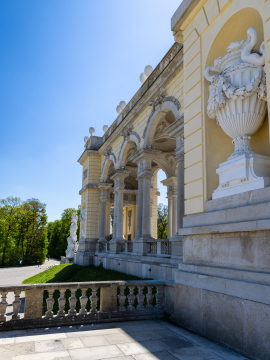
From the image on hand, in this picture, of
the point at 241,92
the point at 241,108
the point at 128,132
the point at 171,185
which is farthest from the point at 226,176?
the point at 171,185

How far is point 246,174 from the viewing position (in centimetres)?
528

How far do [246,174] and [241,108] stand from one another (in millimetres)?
1244

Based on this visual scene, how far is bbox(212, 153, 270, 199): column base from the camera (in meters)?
5.10

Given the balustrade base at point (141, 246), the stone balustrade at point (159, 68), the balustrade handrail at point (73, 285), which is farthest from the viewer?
the balustrade base at point (141, 246)

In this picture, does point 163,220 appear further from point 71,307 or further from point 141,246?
point 71,307

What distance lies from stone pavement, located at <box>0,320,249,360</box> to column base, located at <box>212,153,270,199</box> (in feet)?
8.56

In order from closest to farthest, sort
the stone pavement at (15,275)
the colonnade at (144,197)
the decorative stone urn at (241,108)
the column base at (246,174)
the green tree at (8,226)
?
the column base at (246,174) → the decorative stone urn at (241,108) → the colonnade at (144,197) → the stone pavement at (15,275) → the green tree at (8,226)

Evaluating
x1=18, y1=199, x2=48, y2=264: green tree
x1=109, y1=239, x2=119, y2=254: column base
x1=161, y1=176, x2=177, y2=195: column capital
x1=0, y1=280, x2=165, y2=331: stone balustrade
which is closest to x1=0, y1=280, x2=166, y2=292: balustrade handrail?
x1=0, y1=280, x2=165, y2=331: stone balustrade

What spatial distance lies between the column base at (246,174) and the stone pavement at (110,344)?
261cm

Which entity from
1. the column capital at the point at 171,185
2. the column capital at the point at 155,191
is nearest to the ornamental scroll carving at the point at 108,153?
the column capital at the point at 171,185

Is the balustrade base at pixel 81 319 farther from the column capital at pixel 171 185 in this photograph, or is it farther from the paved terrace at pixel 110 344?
the column capital at pixel 171 185

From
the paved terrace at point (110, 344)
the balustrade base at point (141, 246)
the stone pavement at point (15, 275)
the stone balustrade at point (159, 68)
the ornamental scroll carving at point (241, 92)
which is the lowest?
the stone pavement at point (15, 275)

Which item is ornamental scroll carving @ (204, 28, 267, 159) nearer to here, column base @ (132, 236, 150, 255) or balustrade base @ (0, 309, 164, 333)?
balustrade base @ (0, 309, 164, 333)

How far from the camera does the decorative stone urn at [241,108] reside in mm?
5305
